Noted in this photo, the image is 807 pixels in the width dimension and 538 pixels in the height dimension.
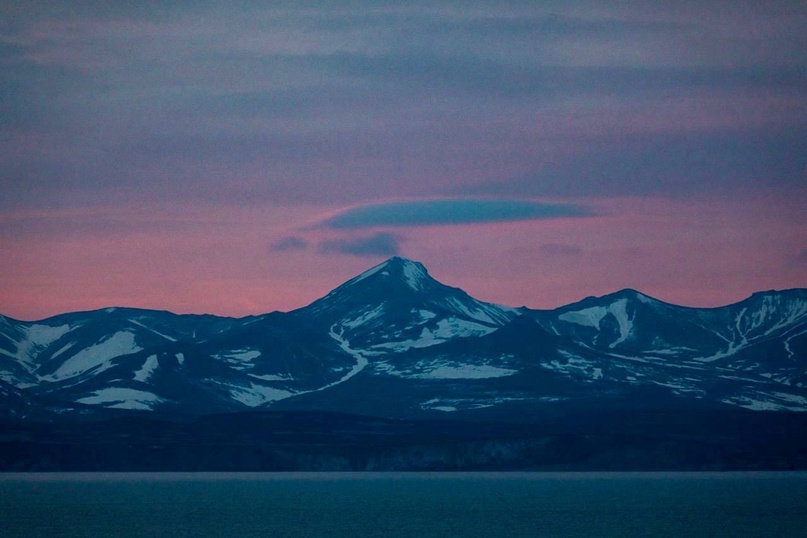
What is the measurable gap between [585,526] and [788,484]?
9936 cm

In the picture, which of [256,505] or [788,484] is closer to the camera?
[256,505]

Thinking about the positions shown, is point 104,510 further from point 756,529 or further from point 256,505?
point 756,529

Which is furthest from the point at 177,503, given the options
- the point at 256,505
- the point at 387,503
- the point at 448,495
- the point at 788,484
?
the point at 788,484

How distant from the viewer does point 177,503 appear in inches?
5527

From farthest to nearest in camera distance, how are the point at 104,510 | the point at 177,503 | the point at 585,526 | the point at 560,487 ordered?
the point at 560,487
the point at 177,503
the point at 104,510
the point at 585,526

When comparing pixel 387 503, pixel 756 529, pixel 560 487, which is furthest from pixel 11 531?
pixel 560 487

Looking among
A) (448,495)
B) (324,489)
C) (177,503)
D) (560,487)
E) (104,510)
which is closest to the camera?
(104,510)

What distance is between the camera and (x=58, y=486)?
188 meters

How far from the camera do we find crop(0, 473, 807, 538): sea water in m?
104

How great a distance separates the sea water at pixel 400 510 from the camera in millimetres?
104312

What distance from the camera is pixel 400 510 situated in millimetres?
128625

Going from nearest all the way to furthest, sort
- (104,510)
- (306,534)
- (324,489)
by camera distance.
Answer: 1. (306,534)
2. (104,510)
3. (324,489)

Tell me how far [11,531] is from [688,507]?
231 ft

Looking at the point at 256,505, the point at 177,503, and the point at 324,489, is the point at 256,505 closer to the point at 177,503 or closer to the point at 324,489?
the point at 177,503
